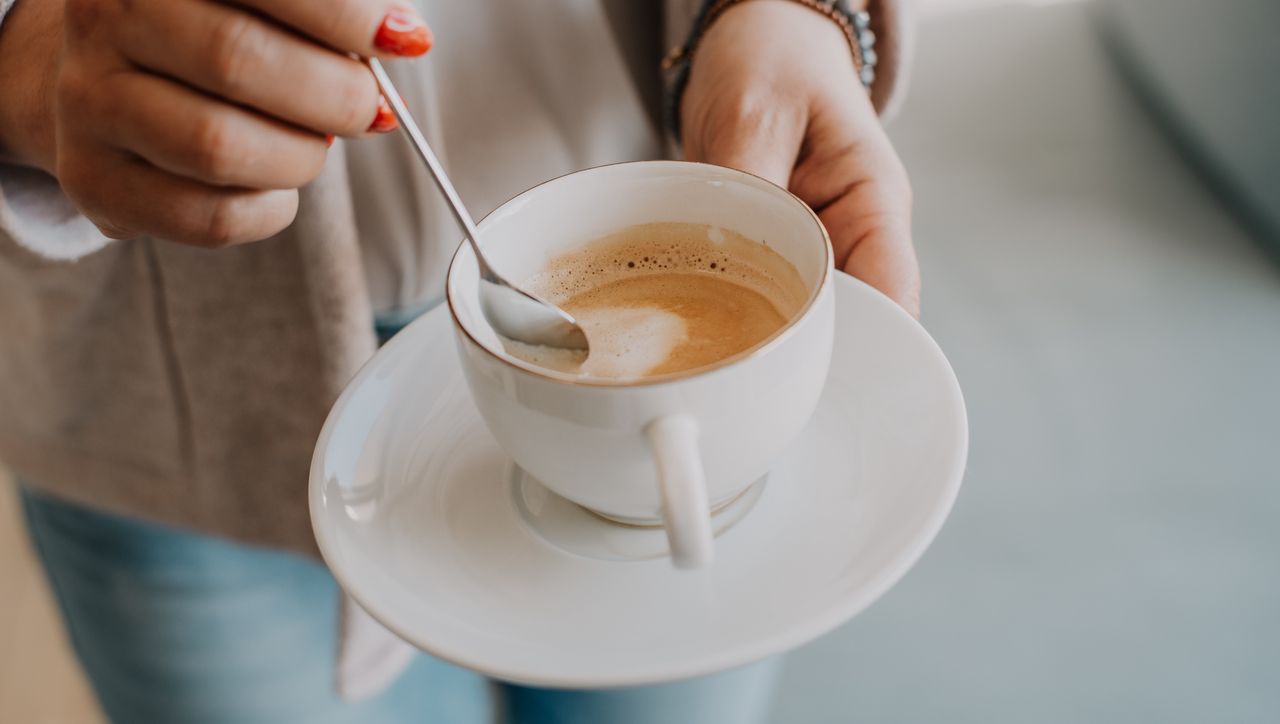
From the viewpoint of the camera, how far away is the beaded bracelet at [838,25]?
84cm

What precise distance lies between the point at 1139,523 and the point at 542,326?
1.07 meters

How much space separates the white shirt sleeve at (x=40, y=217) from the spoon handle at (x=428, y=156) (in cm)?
32

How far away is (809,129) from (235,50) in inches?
18.6

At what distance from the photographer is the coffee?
613 millimetres

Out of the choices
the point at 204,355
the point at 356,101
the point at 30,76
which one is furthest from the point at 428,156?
the point at 204,355

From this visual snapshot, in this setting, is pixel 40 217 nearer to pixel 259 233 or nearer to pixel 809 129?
pixel 259 233

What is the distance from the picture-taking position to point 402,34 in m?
0.47

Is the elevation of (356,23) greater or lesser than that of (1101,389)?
greater

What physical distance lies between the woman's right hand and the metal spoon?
65mm

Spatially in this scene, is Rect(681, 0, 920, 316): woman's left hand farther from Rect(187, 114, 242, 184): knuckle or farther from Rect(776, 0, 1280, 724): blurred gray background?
Rect(776, 0, 1280, 724): blurred gray background

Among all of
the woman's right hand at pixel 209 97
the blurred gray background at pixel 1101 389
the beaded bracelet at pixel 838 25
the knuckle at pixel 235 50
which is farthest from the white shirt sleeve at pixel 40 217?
the blurred gray background at pixel 1101 389

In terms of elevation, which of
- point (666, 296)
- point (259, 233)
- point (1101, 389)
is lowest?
point (1101, 389)

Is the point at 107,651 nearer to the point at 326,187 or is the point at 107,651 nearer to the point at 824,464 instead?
the point at 326,187

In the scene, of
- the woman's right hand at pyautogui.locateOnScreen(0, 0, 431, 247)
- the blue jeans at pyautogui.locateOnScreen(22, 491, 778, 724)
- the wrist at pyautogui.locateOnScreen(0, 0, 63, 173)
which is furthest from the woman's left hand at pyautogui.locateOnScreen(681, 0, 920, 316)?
the blue jeans at pyautogui.locateOnScreen(22, 491, 778, 724)
